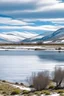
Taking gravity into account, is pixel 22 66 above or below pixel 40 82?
→ above

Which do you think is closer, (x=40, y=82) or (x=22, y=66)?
(x=40, y=82)

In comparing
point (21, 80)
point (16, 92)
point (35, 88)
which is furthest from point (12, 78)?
point (16, 92)

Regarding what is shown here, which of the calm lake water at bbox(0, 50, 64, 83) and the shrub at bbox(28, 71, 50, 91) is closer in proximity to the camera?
the shrub at bbox(28, 71, 50, 91)

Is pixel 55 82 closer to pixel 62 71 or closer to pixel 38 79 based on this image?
pixel 62 71

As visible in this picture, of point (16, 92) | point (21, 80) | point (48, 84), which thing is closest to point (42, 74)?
point (48, 84)

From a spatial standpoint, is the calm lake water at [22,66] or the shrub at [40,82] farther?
the calm lake water at [22,66]

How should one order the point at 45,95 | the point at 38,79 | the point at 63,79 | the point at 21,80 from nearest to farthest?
the point at 45,95, the point at 38,79, the point at 63,79, the point at 21,80

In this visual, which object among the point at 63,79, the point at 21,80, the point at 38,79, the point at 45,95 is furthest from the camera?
the point at 21,80

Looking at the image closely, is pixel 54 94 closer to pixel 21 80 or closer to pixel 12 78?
pixel 21 80

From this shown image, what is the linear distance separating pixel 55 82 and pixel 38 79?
4078 millimetres

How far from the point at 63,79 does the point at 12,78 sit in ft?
33.6

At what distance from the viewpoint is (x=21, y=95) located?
21.4 metres

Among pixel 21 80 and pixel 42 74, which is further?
pixel 21 80

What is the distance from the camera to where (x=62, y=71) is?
28.5m
